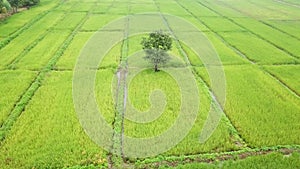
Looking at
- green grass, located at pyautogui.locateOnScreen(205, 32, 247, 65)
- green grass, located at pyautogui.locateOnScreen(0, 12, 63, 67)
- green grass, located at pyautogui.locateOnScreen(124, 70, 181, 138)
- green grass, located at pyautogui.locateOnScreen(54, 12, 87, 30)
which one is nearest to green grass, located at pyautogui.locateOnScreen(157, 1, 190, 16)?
green grass, located at pyautogui.locateOnScreen(54, 12, 87, 30)

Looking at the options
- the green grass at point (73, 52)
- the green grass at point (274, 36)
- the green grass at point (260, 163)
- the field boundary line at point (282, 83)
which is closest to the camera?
the green grass at point (260, 163)

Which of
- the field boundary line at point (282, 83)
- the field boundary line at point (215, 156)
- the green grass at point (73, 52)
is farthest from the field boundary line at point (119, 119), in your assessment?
the field boundary line at point (282, 83)

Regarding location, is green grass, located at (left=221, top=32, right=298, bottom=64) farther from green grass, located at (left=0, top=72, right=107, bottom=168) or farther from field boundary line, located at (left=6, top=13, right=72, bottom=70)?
field boundary line, located at (left=6, top=13, right=72, bottom=70)

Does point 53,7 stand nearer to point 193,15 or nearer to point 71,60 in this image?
point 193,15

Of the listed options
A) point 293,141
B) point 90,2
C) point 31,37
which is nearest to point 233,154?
point 293,141

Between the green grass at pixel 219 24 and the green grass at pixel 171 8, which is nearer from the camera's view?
the green grass at pixel 219 24

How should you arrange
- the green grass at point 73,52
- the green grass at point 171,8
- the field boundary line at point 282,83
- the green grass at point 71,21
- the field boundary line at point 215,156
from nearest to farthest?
1. the field boundary line at point 215,156
2. the field boundary line at point 282,83
3. the green grass at point 73,52
4. the green grass at point 71,21
5. the green grass at point 171,8

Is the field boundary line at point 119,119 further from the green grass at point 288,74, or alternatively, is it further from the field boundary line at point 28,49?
the green grass at point 288,74
